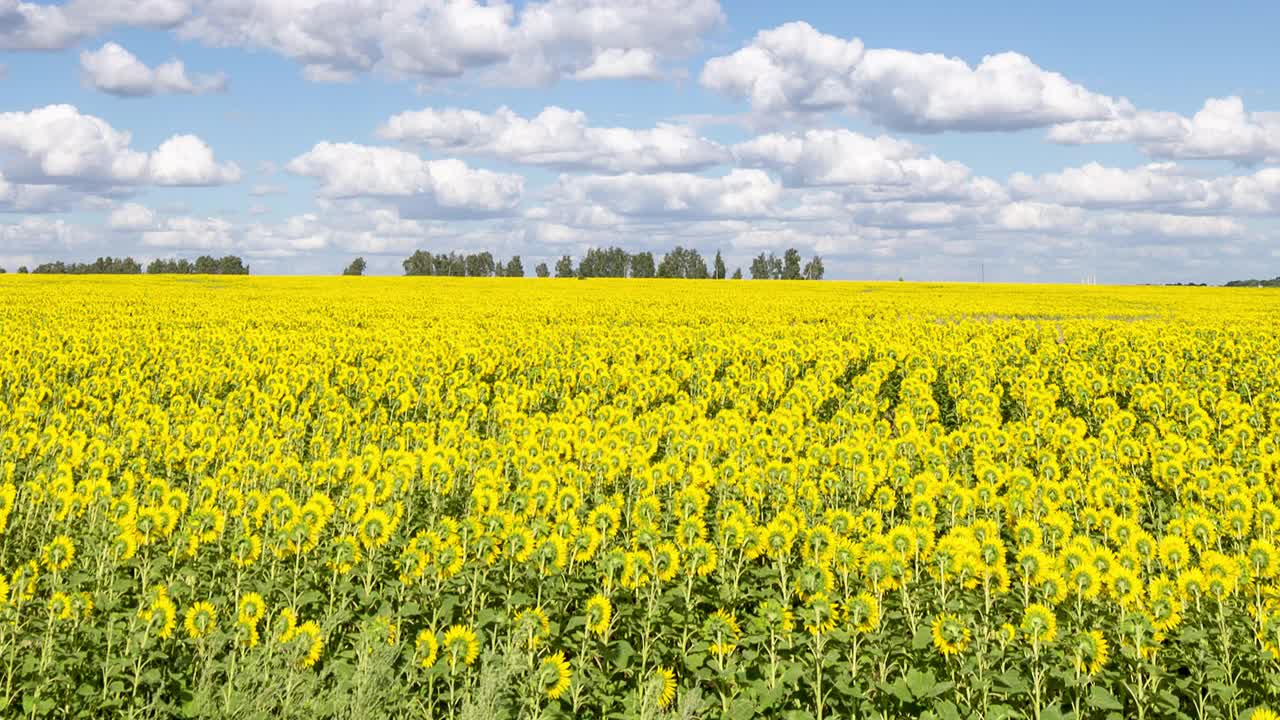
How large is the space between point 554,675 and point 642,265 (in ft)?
416

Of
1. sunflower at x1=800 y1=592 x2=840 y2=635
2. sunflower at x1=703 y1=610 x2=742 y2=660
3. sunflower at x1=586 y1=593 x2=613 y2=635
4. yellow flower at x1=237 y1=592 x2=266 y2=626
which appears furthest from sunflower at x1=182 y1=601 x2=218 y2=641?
sunflower at x1=800 y1=592 x2=840 y2=635

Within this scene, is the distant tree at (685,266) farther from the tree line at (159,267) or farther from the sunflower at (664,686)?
the sunflower at (664,686)

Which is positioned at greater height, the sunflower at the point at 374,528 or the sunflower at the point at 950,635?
the sunflower at the point at 374,528

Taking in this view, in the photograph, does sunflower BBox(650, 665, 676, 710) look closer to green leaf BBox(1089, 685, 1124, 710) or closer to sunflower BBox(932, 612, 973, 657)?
sunflower BBox(932, 612, 973, 657)

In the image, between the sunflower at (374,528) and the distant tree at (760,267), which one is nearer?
the sunflower at (374,528)

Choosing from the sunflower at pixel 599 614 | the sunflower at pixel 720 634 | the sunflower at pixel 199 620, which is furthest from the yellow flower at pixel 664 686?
the sunflower at pixel 199 620

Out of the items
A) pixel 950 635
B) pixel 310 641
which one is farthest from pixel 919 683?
pixel 310 641

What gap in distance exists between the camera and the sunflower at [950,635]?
16.8 ft

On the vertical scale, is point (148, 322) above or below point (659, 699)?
above

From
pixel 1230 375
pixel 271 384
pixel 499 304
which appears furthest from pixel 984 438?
pixel 499 304

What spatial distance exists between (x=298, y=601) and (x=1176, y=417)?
539 inches

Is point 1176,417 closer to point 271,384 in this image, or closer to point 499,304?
point 271,384

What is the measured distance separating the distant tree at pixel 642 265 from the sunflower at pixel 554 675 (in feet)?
412

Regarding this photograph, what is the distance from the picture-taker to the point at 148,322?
2789cm
